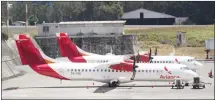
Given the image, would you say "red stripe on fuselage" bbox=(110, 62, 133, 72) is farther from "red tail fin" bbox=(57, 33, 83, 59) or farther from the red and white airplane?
"red tail fin" bbox=(57, 33, 83, 59)

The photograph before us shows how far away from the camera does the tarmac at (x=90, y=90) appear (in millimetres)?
32562

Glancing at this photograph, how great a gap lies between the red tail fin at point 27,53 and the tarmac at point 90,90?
7.21ft

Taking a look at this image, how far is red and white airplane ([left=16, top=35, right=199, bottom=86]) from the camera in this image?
38125mm

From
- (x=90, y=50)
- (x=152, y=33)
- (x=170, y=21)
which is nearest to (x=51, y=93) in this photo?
(x=90, y=50)

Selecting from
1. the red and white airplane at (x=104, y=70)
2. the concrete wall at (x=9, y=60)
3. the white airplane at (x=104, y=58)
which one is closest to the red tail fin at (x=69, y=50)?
the white airplane at (x=104, y=58)

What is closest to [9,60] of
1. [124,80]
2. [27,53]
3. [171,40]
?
[27,53]

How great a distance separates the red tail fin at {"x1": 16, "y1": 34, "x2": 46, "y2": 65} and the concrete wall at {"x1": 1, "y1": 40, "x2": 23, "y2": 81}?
17.1 ft

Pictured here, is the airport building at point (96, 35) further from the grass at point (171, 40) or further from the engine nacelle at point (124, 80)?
the engine nacelle at point (124, 80)

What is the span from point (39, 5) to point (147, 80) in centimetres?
9673

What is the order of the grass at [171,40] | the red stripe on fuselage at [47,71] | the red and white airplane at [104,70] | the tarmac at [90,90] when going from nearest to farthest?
the tarmac at [90,90], the red and white airplane at [104,70], the red stripe on fuselage at [47,71], the grass at [171,40]

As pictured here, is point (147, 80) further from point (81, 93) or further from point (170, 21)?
point (170, 21)

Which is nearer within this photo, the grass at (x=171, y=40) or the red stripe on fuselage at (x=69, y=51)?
the red stripe on fuselage at (x=69, y=51)

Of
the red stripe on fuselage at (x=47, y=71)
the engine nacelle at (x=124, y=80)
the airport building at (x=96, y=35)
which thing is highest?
the airport building at (x=96, y=35)

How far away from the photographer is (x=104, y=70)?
38875 mm
